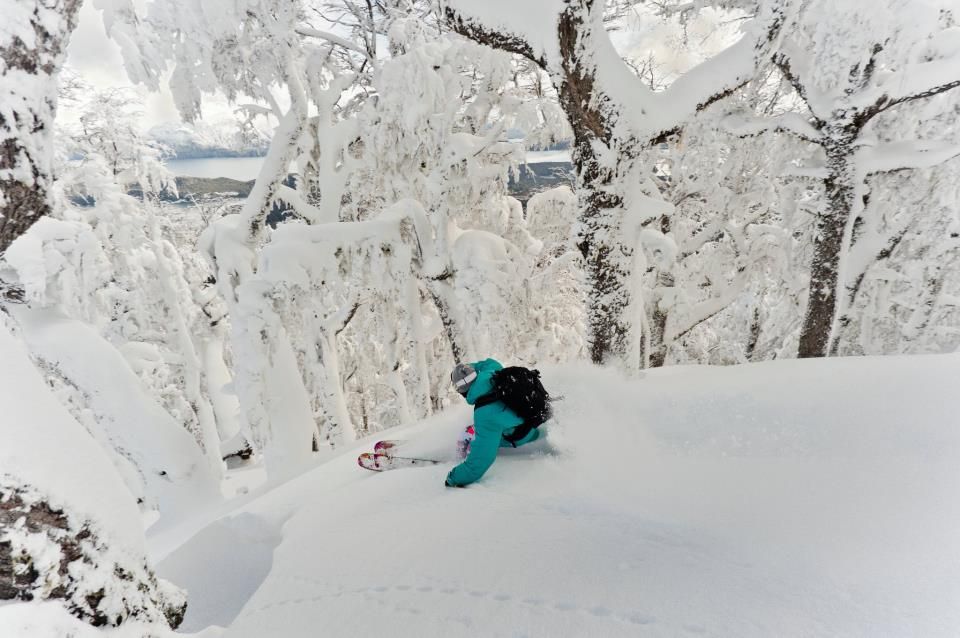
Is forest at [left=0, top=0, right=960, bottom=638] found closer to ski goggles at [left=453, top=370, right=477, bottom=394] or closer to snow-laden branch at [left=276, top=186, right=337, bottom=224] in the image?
snow-laden branch at [left=276, top=186, right=337, bottom=224]

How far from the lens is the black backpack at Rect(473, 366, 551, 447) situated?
3137mm

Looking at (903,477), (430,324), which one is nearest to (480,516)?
(903,477)

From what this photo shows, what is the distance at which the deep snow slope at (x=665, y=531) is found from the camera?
168 cm

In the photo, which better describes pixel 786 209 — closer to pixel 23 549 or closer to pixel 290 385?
pixel 290 385

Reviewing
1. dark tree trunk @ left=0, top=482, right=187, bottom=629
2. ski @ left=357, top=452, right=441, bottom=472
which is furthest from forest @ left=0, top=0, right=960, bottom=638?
ski @ left=357, top=452, right=441, bottom=472

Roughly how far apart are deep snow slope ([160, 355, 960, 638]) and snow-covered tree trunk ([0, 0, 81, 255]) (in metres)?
3.19

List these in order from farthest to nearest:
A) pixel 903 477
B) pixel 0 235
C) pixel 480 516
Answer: pixel 0 235 → pixel 480 516 → pixel 903 477

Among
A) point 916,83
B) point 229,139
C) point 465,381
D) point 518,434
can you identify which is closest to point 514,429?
point 518,434

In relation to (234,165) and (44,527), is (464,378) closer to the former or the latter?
(44,527)

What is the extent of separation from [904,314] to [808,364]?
37.0ft

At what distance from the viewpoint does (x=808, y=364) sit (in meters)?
3.63

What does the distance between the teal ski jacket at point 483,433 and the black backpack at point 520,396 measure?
4 cm

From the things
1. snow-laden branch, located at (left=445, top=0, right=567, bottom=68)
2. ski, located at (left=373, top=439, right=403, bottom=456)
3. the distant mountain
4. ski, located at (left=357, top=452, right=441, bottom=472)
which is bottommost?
ski, located at (left=373, top=439, right=403, bottom=456)

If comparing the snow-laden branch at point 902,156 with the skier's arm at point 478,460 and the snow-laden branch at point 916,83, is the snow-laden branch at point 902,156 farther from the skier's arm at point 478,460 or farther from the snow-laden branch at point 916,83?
the skier's arm at point 478,460
